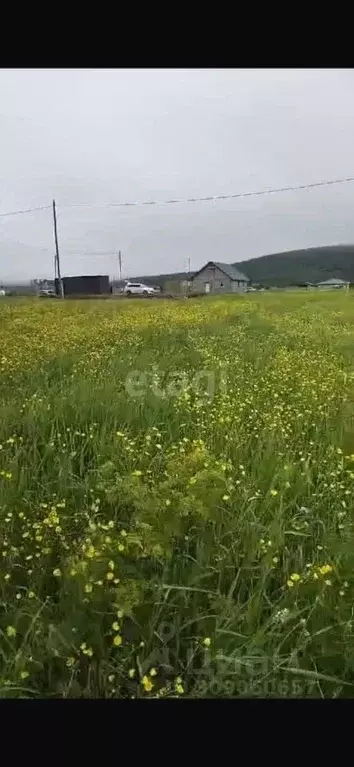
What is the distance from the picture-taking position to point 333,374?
3.71 ft

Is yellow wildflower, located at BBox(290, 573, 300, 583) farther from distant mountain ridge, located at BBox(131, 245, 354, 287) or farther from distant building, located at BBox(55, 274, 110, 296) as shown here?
distant building, located at BBox(55, 274, 110, 296)

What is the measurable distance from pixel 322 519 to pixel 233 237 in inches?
26.0

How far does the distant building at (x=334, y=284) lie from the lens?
44.4 inches

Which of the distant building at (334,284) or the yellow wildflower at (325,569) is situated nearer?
the yellow wildflower at (325,569)

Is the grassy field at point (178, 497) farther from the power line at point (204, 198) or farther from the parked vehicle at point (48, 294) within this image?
the power line at point (204, 198)

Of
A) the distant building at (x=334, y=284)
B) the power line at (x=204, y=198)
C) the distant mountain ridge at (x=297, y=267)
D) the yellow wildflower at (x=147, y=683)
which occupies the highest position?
the power line at (x=204, y=198)

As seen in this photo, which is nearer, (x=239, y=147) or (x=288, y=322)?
(x=239, y=147)

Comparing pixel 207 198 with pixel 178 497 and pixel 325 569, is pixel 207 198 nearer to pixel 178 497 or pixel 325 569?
pixel 178 497

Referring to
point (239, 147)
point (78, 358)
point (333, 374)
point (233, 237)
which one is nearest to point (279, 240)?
point (233, 237)

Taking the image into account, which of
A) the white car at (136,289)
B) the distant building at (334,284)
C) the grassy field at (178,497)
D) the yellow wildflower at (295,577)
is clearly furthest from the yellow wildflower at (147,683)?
the distant building at (334,284)

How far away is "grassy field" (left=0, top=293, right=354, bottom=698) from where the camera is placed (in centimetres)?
97
